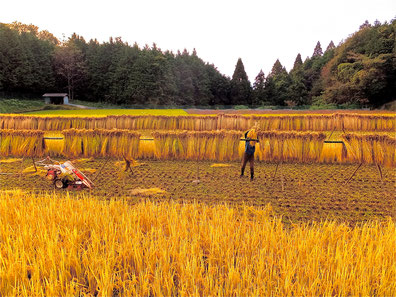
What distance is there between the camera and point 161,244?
286 centimetres

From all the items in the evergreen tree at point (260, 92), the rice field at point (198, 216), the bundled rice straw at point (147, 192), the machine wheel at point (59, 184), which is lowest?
the bundled rice straw at point (147, 192)

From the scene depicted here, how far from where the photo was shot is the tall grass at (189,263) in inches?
87.0

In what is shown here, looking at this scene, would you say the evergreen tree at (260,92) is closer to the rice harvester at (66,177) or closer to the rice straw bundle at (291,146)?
the rice straw bundle at (291,146)

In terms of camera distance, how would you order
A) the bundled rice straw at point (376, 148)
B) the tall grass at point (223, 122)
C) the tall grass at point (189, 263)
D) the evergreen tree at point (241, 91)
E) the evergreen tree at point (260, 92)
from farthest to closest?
the evergreen tree at point (241, 91)
the evergreen tree at point (260, 92)
the tall grass at point (223, 122)
the bundled rice straw at point (376, 148)
the tall grass at point (189, 263)

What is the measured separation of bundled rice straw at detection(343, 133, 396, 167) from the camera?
774cm

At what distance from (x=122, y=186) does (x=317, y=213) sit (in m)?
4.54

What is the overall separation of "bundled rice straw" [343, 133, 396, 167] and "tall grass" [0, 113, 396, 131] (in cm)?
755

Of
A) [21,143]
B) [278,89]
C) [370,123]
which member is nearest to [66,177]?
[21,143]

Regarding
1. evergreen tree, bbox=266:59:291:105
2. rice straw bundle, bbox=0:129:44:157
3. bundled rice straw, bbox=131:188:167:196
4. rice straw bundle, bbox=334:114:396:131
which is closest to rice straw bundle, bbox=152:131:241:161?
bundled rice straw, bbox=131:188:167:196

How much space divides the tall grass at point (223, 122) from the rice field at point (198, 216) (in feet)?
0.50

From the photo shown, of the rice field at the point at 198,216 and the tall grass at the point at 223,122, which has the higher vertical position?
the tall grass at the point at 223,122

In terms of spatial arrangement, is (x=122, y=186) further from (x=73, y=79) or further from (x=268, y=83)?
(x=268, y=83)

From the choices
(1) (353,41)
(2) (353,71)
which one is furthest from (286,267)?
(1) (353,41)

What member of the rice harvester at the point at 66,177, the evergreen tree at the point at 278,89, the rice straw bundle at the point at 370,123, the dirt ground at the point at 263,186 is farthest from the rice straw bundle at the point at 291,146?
the evergreen tree at the point at 278,89
